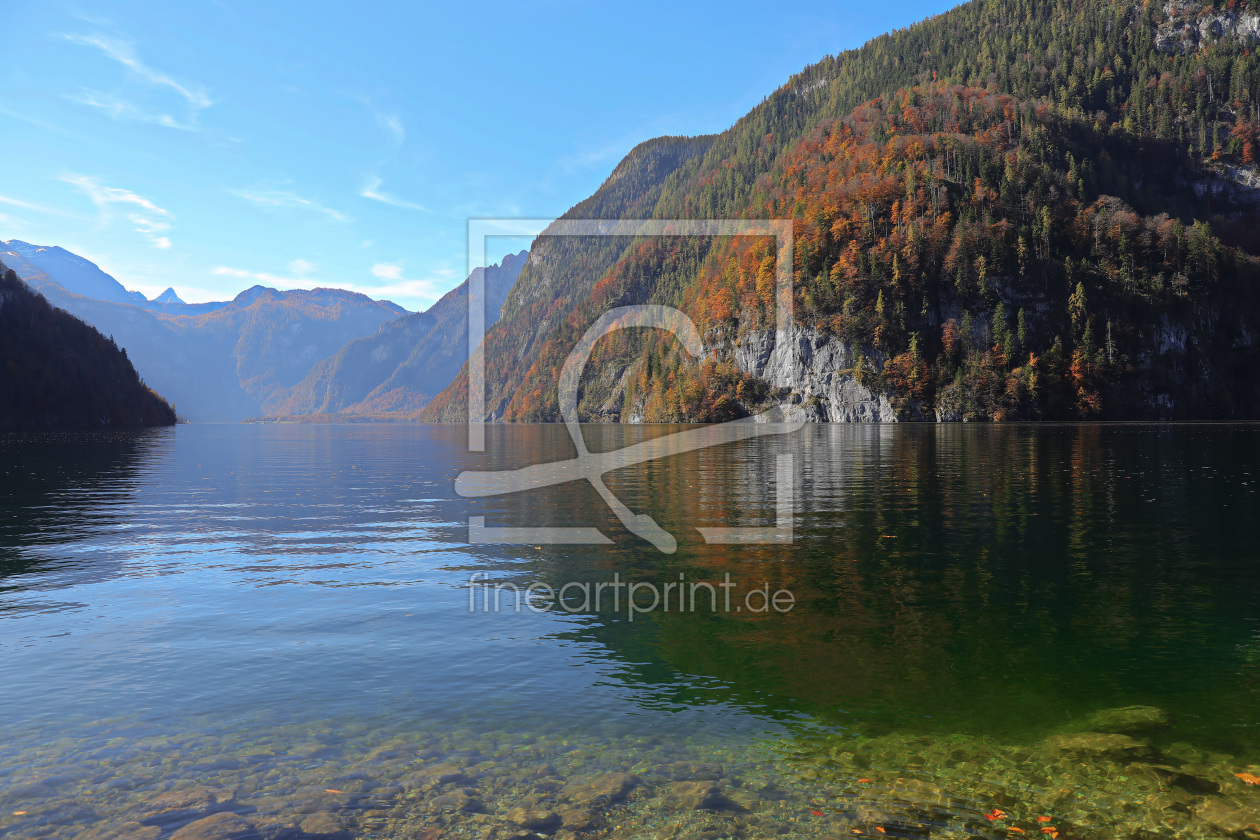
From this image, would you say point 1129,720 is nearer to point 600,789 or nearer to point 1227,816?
Result: point 1227,816

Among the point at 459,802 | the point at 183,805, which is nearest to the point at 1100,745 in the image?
the point at 459,802

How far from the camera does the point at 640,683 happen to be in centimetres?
1600

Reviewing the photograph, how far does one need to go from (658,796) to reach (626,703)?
389cm

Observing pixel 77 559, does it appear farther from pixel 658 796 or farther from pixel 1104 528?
pixel 1104 528

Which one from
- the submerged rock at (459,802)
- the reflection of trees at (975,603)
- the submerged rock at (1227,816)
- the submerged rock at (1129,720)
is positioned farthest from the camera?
the reflection of trees at (975,603)

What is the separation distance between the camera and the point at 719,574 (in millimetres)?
26891

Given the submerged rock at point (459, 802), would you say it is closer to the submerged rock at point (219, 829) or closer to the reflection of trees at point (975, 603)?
the submerged rock at point (219, 829)

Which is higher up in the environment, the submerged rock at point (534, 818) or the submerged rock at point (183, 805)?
the submerged rock at point (183, 805)

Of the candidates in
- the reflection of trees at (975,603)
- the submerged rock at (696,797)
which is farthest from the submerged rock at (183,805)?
the reflection of trees at (975,603)

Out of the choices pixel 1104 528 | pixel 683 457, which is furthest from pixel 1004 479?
pixel 683 457

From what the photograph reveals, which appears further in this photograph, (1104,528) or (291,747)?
(1104,528)

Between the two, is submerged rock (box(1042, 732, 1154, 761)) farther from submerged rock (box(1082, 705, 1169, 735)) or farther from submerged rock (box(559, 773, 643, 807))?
submerged rock (box(559, 773, 643, 807))

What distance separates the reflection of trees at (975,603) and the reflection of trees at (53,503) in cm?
2203

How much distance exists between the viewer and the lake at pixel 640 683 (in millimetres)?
10758
